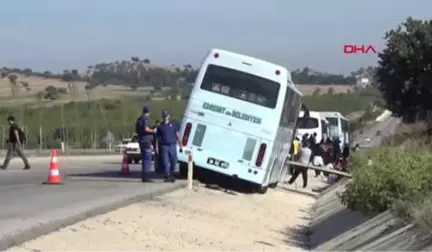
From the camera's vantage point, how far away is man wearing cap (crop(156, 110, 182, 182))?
22875 millimetres

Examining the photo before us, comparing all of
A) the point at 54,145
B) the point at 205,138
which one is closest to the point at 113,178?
the point at 205,138

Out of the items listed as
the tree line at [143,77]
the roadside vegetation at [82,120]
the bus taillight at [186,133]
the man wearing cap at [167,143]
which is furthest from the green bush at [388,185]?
the tree line at [143,77]

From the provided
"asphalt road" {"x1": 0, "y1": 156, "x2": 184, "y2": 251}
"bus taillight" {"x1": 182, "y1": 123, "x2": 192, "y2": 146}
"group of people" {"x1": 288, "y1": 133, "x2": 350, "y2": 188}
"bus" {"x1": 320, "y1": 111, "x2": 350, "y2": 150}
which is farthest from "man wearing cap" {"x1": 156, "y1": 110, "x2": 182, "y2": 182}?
"bus" {"x1": 320, "y1": 111, "x2": 350, "y2": 150}

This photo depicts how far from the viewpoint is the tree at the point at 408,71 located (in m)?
46.8

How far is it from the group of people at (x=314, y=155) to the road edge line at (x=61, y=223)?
12375mm

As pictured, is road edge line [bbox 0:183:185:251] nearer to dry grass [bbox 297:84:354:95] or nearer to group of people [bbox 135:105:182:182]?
group of people [bbox 135:105:182:182]

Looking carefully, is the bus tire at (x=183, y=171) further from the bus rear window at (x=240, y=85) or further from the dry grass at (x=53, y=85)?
the dry grass at (x=53, y=85)

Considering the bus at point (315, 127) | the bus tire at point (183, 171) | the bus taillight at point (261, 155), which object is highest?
the bus taillight at point (261, 155)

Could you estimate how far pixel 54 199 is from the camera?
18312mm

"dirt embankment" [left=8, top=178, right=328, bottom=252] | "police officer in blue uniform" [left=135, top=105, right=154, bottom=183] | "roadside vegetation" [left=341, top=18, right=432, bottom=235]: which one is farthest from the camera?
"police officer in blue uniform" [left=135, top=105, right=154, bottom=183]

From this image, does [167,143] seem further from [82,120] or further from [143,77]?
[143,77]

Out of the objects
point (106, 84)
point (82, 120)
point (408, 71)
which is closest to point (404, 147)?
point (408, 71)

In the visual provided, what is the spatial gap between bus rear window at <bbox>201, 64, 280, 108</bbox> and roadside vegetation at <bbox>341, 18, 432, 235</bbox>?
2.87m

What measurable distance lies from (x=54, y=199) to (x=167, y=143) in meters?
5.12
